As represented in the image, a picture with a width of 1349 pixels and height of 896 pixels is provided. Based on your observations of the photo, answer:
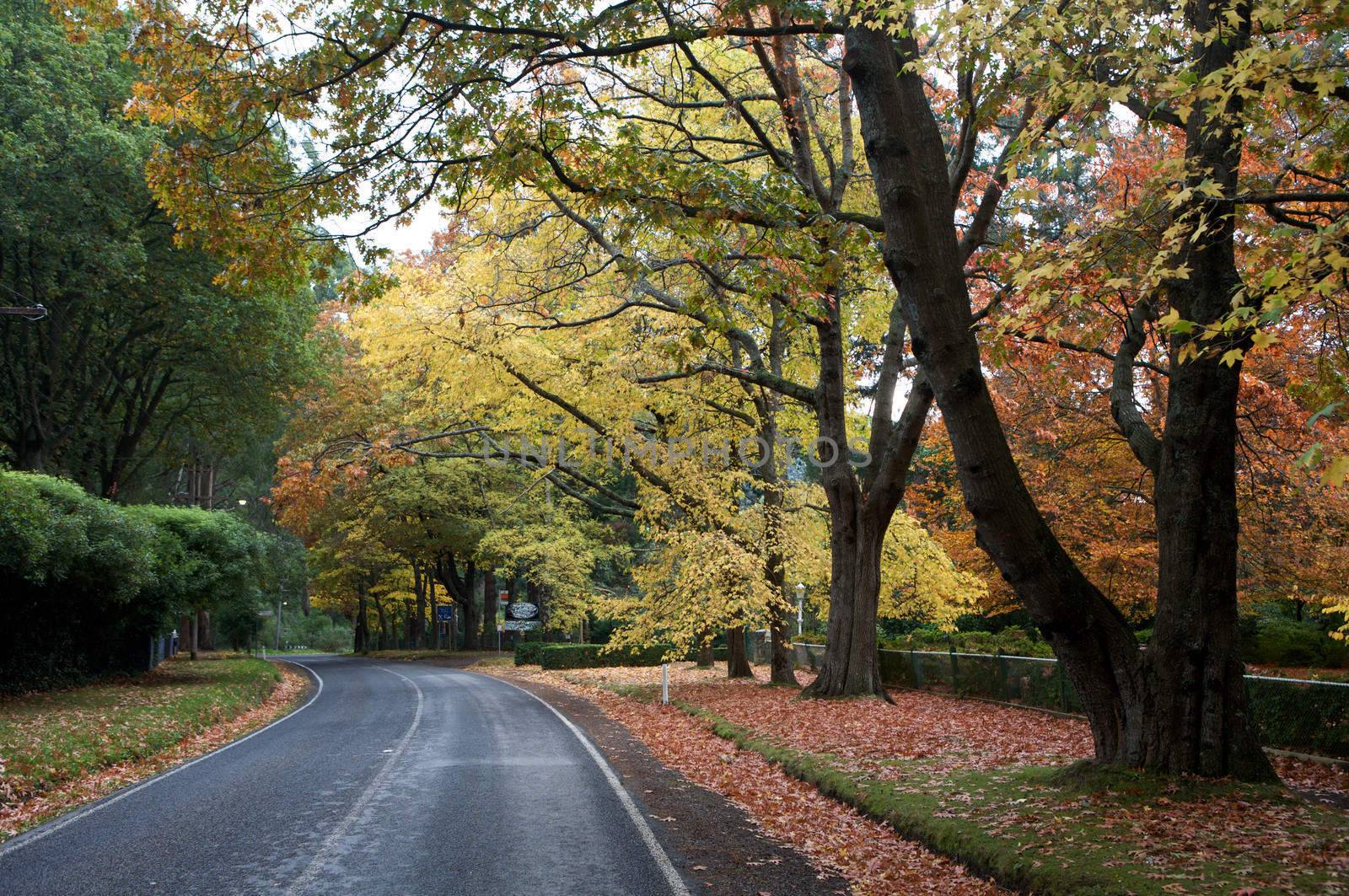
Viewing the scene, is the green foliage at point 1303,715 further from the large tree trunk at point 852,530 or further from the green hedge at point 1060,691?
the large tree trunk at point 852,530

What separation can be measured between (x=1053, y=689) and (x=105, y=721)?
1553 centimetres

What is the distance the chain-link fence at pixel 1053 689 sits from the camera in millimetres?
10836

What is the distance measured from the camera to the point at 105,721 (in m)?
15.6

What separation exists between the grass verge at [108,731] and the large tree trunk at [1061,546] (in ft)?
28.8

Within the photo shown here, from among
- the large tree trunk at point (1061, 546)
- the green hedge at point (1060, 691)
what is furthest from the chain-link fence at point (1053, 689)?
the large tree trunk at point (1061, 546)

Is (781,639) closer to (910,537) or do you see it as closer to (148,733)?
(910,537)

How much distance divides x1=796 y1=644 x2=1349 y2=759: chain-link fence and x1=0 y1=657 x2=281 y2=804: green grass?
462 inches

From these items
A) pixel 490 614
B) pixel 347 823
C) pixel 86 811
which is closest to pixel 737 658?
pixel 347 823

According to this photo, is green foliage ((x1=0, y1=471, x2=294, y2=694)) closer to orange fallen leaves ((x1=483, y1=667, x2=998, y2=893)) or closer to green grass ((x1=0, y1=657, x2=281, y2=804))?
green grass ((x1=0, y1=657, x2=281, y2=804))

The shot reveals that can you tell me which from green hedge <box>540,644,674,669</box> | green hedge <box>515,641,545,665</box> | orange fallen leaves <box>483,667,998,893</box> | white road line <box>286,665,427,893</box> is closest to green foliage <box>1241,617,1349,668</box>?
orange fallen leaves <box>483,667,998,893</box>

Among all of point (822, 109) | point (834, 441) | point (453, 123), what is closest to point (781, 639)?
point (834, 441)

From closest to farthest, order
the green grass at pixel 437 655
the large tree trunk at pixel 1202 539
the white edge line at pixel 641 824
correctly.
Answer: the white edge line at pixel 641 824
the large tree trunk at pixel 1202 539
the green grass at pixel 437 655

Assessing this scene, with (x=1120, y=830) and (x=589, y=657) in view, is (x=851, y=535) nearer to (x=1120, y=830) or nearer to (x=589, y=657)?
(x=1120, y=830)

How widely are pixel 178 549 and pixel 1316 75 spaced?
81.4 ft
